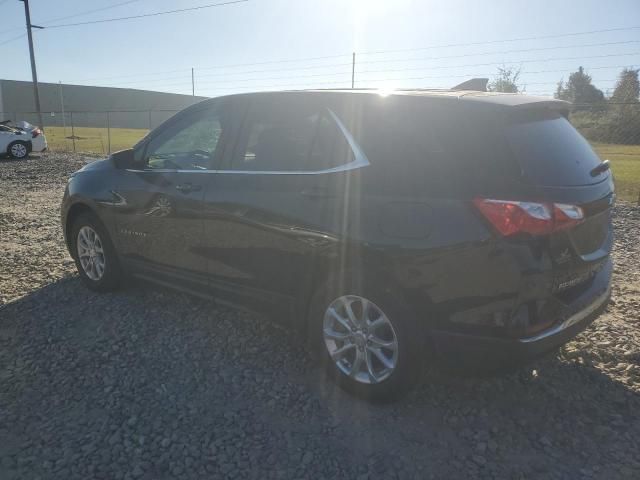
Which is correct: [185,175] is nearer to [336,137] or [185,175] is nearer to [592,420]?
[336,137]

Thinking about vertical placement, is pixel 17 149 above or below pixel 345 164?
below

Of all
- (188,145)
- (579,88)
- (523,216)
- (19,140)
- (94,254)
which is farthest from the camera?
(579,88)

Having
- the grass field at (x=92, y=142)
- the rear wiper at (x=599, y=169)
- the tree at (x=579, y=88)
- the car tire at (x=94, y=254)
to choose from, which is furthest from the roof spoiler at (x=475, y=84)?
the tree at (x=579, y=88)

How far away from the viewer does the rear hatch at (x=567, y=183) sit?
2445 mm

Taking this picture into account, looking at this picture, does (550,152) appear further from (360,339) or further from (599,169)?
(360,339)

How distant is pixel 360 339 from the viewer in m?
2.89

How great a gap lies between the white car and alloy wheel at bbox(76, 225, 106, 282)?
1588 cm

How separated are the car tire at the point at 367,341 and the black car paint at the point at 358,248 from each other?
0.07m

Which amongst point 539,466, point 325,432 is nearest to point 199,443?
point 325,432

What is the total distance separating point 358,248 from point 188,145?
1915 millimetres

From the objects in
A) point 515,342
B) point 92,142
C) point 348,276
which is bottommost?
point 92,142

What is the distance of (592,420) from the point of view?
2764 mm

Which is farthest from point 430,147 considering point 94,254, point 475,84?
point 94,254

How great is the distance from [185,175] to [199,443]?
74.6 inches
